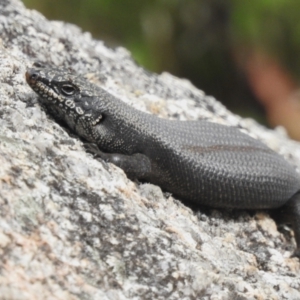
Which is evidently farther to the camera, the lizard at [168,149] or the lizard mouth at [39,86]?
the lizard at [168,149]

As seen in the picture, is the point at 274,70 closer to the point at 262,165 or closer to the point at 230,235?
the point at 262,165

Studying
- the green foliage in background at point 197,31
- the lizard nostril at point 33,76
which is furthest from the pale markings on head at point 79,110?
the green foliage in background at point 197,31

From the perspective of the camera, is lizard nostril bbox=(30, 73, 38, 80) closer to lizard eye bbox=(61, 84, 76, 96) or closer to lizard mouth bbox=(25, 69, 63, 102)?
lizard mouth bbox=(25, 69, 63, 102)

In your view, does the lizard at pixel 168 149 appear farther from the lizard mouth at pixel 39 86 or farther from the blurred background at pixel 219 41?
the blurred background at pixel 219 41

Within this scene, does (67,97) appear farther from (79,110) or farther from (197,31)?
(197,31)

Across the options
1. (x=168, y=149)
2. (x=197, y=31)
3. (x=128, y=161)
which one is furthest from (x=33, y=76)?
(x=197, y=31)
